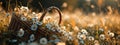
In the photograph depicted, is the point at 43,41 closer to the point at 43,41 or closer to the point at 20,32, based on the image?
the point at 43,41

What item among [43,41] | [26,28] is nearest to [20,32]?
[26,28]

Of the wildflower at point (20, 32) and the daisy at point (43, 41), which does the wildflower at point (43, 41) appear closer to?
the daisy at point (43, 41)

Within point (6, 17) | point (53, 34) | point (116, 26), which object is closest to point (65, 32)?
point (53, 34)

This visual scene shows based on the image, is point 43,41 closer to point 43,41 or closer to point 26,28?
point 43,41

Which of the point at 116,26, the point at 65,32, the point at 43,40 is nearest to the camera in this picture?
the point at 43,40

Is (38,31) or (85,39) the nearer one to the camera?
(38,31)

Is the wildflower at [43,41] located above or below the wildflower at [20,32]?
below

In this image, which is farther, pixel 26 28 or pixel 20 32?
pixel 26 28

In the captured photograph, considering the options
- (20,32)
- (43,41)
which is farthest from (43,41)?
(20,32)

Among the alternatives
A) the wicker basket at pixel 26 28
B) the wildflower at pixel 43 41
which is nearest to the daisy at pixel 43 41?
the wildflower at pixel 43 41

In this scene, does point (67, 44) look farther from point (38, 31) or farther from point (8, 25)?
point (8, 25)

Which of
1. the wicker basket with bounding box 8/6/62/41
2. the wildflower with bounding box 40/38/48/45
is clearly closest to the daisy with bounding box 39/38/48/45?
the wildflower with bounding box 40/38/48/45
